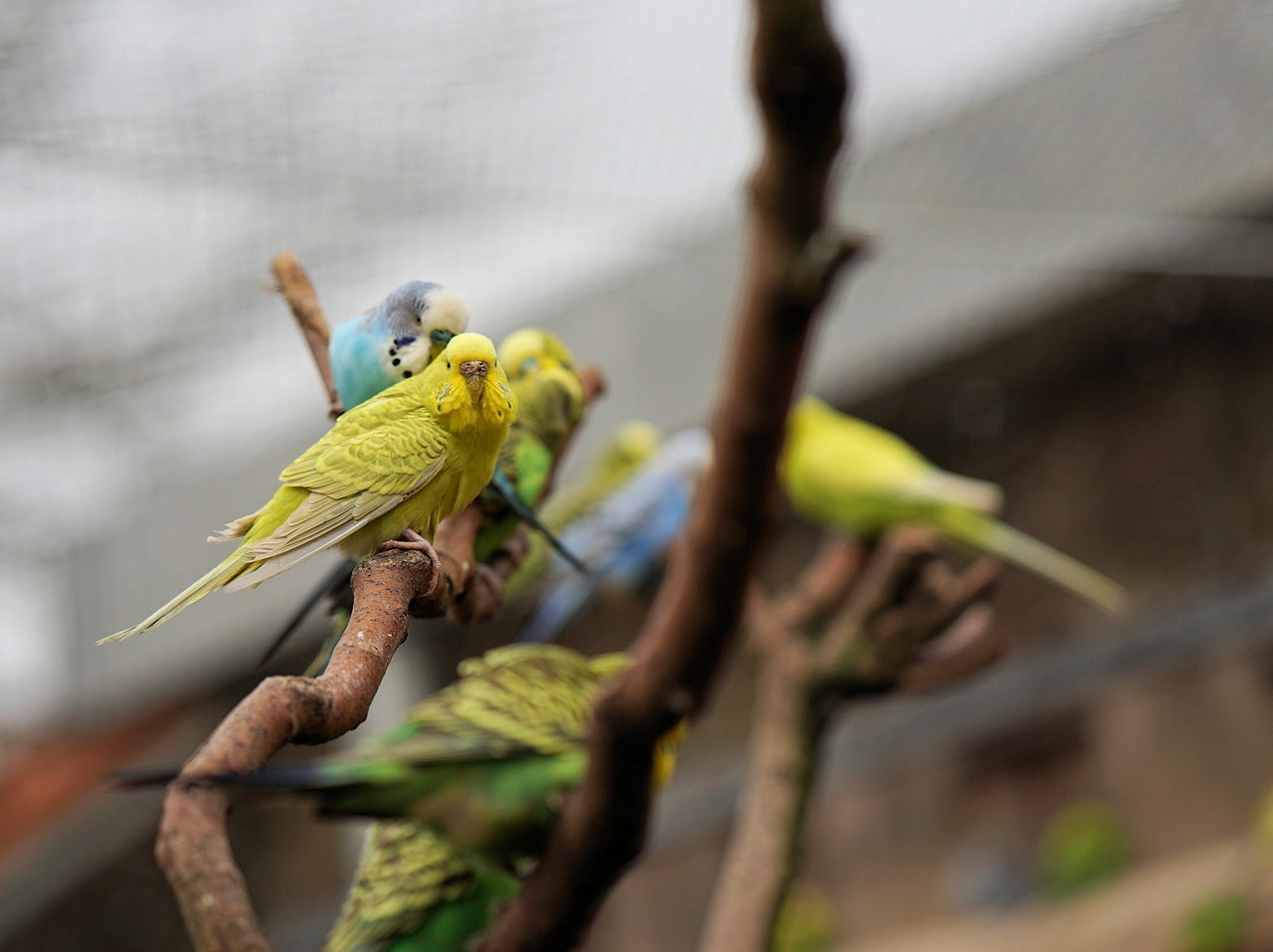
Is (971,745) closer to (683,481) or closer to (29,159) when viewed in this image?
(683,481)

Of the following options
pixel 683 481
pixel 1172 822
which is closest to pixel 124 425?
pixel 683 481

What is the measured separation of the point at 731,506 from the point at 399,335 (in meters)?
0.31

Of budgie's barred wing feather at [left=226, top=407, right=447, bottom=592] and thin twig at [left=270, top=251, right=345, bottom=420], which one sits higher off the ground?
thin twig at [left=270, top=251, right=345, bottom=420]

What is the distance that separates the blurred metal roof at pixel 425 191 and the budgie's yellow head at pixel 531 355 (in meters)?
0.31

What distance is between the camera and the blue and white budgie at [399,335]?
38 centimetres

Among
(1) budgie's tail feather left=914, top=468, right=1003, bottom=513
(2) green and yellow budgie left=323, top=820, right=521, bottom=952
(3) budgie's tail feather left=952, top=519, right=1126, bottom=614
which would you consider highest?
(2) green and yellow budgie left=323, top=820, right=521, bottom=952

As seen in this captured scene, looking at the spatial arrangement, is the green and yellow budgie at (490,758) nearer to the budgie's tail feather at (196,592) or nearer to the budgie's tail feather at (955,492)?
the budgie's tail feather at (196,592)

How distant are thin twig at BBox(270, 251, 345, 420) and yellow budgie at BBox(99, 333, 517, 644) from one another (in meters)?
0.14

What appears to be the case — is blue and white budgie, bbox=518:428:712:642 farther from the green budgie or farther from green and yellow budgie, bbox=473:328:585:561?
green and yellow budgie, bbox=473:328:585:561

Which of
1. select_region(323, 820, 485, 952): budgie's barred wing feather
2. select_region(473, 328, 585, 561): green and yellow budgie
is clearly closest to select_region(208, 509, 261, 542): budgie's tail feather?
select_region(473, 328, 585, 561): green and yellow budgie

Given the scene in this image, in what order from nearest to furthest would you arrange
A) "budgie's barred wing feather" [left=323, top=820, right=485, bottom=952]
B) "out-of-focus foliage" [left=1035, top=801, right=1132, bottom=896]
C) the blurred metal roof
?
"budgie's barred wing feather" [left=323, top=820, right=485, bottom=952] < the blurred metal roof < "out-of-focus foliage" [left=1035, top=801, right=1132, bottom=896]

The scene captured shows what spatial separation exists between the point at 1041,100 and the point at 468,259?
1.09m

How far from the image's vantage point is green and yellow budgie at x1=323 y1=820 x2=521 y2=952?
729mm

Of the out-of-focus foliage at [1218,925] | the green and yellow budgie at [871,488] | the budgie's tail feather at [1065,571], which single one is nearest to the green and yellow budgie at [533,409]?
the green and yellow budgie at [871,488]
